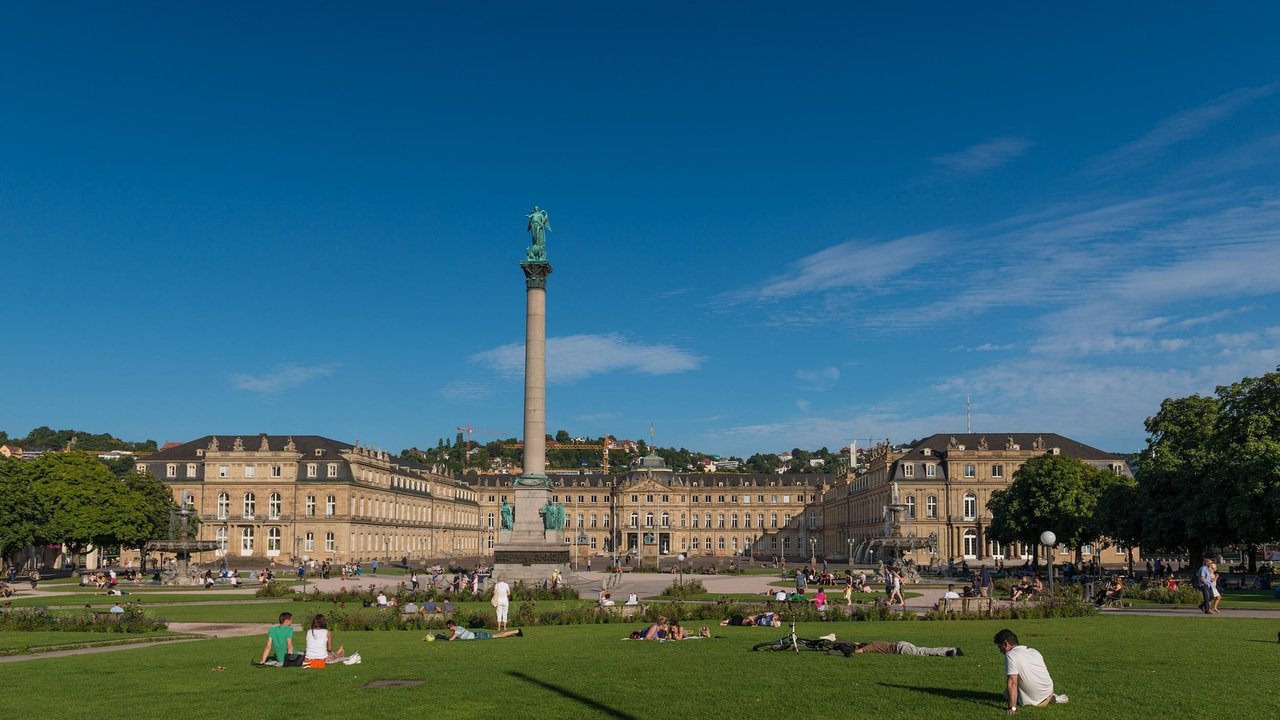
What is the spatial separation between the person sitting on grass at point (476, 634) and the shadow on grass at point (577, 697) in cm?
822

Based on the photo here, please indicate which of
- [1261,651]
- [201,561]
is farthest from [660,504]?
[1261,651]

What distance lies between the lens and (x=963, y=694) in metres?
16.8

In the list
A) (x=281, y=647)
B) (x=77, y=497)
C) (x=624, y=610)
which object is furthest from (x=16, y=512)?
(x=281, y=647)

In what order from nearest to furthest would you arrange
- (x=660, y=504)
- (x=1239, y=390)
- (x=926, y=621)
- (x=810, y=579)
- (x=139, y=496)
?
1. (x=926, y=621)
2. (x=1239, y=390)
3. (x=810, y=579)
4. (x=139, y=496)
5. (x=660, y=504)

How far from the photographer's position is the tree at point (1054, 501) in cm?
8469

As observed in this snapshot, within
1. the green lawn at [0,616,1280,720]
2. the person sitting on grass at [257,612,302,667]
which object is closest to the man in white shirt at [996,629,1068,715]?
the green lawn at [0,616,1280,720]

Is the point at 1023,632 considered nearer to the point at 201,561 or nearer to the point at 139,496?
the point at 139,496

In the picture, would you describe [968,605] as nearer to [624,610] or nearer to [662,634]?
[624,610]

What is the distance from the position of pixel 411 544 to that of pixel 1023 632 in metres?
133

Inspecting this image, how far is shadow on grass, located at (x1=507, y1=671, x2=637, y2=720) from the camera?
15.4 m

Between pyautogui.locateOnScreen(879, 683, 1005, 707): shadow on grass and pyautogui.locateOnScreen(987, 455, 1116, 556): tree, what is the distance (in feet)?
231

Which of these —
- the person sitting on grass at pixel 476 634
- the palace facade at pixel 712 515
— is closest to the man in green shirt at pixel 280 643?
the person sitting on grass at pixel 476 634

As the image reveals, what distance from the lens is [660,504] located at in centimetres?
19425

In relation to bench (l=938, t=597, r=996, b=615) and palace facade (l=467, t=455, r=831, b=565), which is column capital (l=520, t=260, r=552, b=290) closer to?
bench (l=938, t=597, r=996, b=615)
